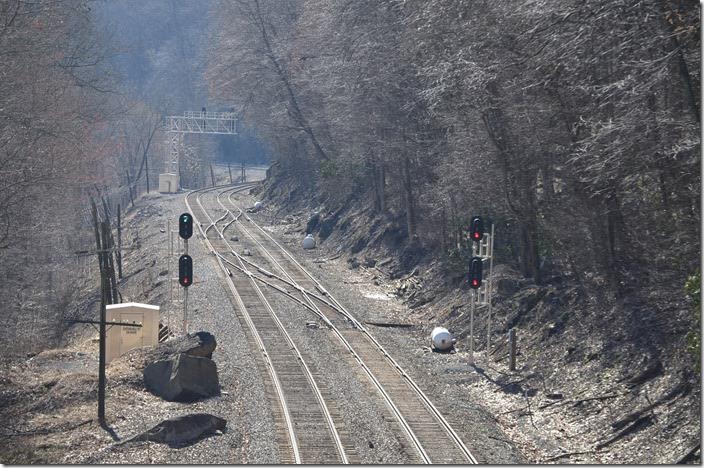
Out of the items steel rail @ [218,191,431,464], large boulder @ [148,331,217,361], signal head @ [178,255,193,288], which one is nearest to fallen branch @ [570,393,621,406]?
steel rail @ [218,191,431,464]

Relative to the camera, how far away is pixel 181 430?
607 inches

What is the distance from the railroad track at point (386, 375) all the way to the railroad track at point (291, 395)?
1.13 m

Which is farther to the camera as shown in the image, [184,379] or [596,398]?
[184,379]

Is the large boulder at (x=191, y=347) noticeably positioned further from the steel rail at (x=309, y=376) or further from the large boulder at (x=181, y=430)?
the large boulder at (x=181, y=430)

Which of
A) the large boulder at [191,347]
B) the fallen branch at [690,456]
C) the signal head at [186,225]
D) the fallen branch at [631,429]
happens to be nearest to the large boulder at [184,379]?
the large boulder at [191,347]

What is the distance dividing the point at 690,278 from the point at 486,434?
4032mm

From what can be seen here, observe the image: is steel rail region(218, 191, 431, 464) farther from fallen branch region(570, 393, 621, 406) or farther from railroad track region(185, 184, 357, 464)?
fallen branch region(570, 393, 621, 406)

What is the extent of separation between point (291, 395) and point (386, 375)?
2.48 meters

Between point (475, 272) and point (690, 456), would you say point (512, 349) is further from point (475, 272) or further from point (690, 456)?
point (690, 456)

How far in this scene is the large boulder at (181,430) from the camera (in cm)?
1526

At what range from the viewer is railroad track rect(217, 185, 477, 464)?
48.8 ft

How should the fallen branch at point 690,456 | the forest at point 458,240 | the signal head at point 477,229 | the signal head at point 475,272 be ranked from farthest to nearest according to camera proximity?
the signal head at point 477,229 → the signal head at point 475,272 → the forest at point 458,240 → the fallen branch at point 690,456

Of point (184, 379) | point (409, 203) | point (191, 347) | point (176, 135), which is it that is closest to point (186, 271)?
point (191, 347)

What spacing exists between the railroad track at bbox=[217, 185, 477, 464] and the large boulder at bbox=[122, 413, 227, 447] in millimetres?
3134
